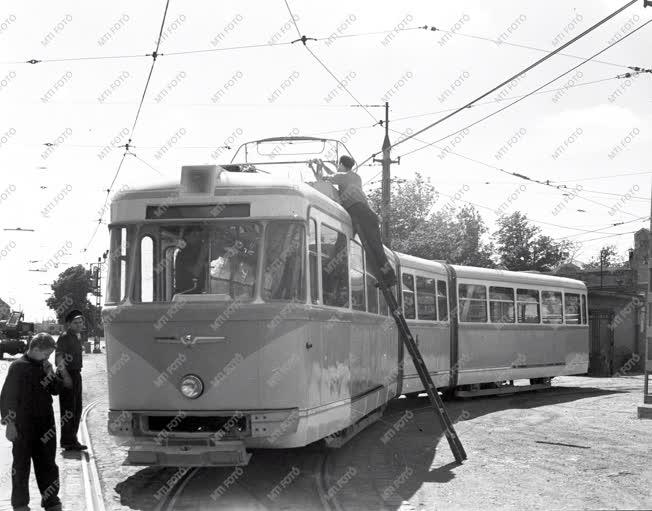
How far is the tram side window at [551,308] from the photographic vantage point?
71.1 feet

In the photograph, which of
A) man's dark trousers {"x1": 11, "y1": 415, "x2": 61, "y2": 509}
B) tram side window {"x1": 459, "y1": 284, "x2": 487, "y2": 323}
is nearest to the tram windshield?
man's dark trousers {"x1": 11, "y1": 415, "x2": 61, "y2": 509}

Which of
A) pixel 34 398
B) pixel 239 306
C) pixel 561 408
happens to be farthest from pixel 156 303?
pixel 561 408

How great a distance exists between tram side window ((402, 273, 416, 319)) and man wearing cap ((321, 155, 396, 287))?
4.85m

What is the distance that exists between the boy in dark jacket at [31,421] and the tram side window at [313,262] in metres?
2.49

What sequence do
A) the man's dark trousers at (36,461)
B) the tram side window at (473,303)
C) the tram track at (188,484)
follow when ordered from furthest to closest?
1. the tram side window at (473,303)
2. the tram track at (188,484)
3. the man's dark trousers at (36,461)

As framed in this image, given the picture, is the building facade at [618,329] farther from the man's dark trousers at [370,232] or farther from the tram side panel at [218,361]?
the tram side panel at [218,361]

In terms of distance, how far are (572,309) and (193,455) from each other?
54.6 feet

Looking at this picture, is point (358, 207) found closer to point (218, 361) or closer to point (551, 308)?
point (218, 361)

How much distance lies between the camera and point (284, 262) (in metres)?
8.53

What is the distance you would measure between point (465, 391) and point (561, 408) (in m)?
2.57

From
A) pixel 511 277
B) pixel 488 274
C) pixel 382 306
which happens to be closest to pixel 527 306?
pixel 511 277

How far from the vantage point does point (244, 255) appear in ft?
27.8

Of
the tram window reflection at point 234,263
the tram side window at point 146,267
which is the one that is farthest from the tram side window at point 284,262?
the tram side window at point 146,267

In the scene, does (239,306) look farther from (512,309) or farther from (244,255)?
(512,309)
